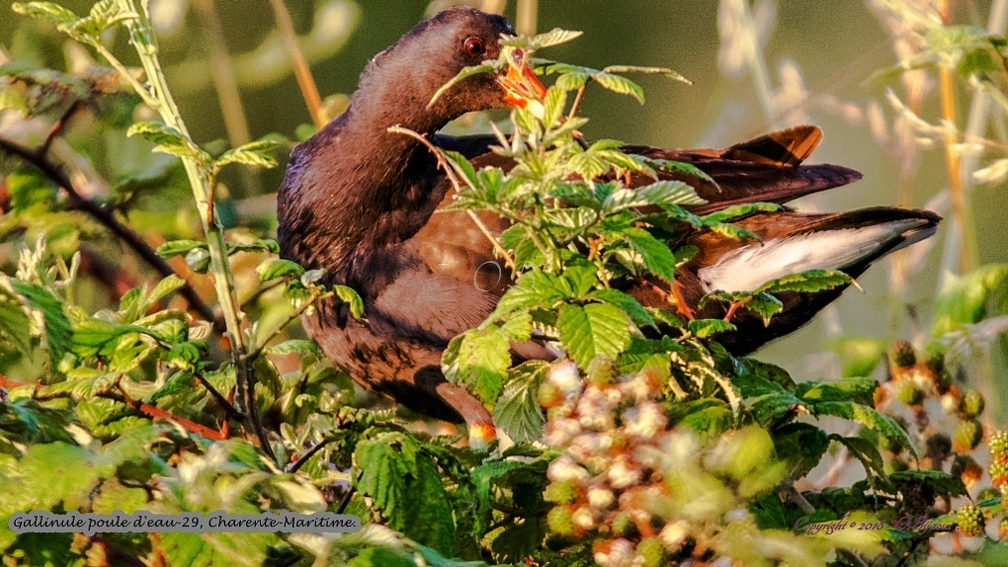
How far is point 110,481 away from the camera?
1084mm

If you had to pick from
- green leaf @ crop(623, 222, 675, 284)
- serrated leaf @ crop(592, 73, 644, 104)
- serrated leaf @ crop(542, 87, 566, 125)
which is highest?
serrated leaf @ crop(592, 73, 644, 104)

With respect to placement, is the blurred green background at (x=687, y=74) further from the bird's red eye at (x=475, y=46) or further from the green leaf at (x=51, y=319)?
the green leaf at (x=51, y=319)

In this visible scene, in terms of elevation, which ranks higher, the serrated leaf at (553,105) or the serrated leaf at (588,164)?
the serrated leaf at (553,105)

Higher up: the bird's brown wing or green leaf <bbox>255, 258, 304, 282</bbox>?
green leaf <bbox>255, 258, 304, 282</bbox>

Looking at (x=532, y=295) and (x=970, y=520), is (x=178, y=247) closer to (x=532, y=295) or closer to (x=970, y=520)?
(x=532, y=295)

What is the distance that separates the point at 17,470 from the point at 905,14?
154cm

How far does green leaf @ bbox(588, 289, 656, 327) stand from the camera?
1.24 m

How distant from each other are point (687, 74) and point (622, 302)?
7.93ft

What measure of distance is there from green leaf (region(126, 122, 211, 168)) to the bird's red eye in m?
1.48

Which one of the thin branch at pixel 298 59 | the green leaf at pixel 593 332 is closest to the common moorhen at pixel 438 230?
the thin branch at pixel 298 59

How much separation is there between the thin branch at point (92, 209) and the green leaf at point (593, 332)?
3.59ft

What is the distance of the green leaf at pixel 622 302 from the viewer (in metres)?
1.24

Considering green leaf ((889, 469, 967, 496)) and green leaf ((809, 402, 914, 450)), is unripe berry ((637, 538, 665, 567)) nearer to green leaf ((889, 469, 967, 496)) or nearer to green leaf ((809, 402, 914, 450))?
green leaf ((809, 402, 914, 450))

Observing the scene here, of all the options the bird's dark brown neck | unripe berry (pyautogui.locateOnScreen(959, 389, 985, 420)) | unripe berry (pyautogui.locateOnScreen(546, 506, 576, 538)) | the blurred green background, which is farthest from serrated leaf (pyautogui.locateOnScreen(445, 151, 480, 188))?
the blurred green background
